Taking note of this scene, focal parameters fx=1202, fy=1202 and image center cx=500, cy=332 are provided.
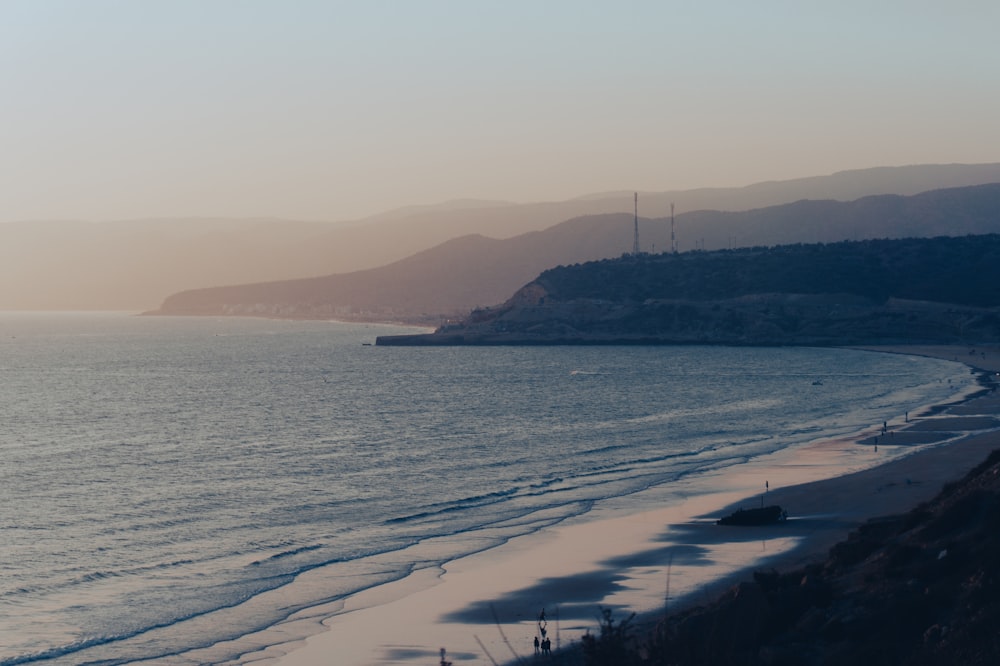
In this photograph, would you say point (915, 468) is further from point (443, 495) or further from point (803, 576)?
point (803, 576)

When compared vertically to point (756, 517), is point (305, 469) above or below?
above

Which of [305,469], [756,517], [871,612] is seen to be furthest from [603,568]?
[305,469]

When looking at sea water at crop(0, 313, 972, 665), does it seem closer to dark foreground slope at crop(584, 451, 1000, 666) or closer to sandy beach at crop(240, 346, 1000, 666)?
sandy beach at crop(240, 346, 1000, 666)

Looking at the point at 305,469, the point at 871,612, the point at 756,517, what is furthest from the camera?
the point at 305,469

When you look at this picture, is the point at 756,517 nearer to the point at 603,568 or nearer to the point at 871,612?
the point at 603,568

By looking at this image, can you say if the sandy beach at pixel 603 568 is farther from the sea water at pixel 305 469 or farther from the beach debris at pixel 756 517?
the sea water at pixel 305 469

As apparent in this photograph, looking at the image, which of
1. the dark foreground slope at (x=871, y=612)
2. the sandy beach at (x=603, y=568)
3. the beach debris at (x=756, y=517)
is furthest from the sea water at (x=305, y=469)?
the dark foreground slope at (x=871, y=612)

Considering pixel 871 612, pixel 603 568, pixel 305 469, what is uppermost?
pixel 871 612
